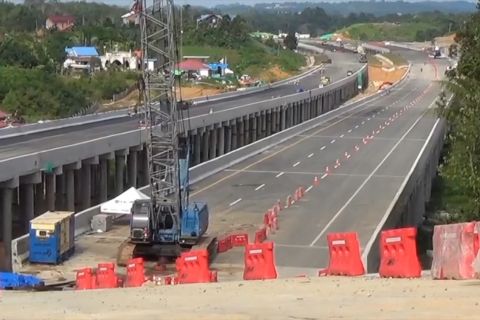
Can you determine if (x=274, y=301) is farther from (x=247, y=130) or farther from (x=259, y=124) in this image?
(x=259, y=124)

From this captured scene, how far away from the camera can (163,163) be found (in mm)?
35562

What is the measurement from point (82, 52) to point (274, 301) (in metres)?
143

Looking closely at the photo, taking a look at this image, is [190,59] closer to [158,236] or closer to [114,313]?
[158,236]

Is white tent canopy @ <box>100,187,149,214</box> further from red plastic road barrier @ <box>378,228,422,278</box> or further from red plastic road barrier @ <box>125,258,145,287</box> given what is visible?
red plastic road barrier @ <box>378,228,422,278</box>

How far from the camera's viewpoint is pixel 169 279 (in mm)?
25469

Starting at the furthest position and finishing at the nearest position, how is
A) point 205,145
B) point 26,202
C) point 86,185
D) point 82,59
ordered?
1. point 82,59
2. point 205,145
3. point 86,185
4. point 26,202

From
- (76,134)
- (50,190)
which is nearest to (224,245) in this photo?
(50,190)

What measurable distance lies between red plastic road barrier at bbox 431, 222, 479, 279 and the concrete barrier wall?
8.40 metres

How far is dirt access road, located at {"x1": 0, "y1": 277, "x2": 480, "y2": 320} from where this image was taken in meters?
14.2

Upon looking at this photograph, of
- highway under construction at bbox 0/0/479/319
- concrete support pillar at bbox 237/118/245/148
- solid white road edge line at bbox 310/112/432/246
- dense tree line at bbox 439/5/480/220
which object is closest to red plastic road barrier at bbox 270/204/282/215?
highway under construction at bbox 0/0/479/319

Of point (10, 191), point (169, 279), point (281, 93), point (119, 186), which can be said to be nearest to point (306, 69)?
point (281, 93)

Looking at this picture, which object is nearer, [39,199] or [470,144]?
[470,144]

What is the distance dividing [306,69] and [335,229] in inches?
5518

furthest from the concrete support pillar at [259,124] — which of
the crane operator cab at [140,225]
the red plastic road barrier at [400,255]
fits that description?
the red plastic road barrier at [400,255]
